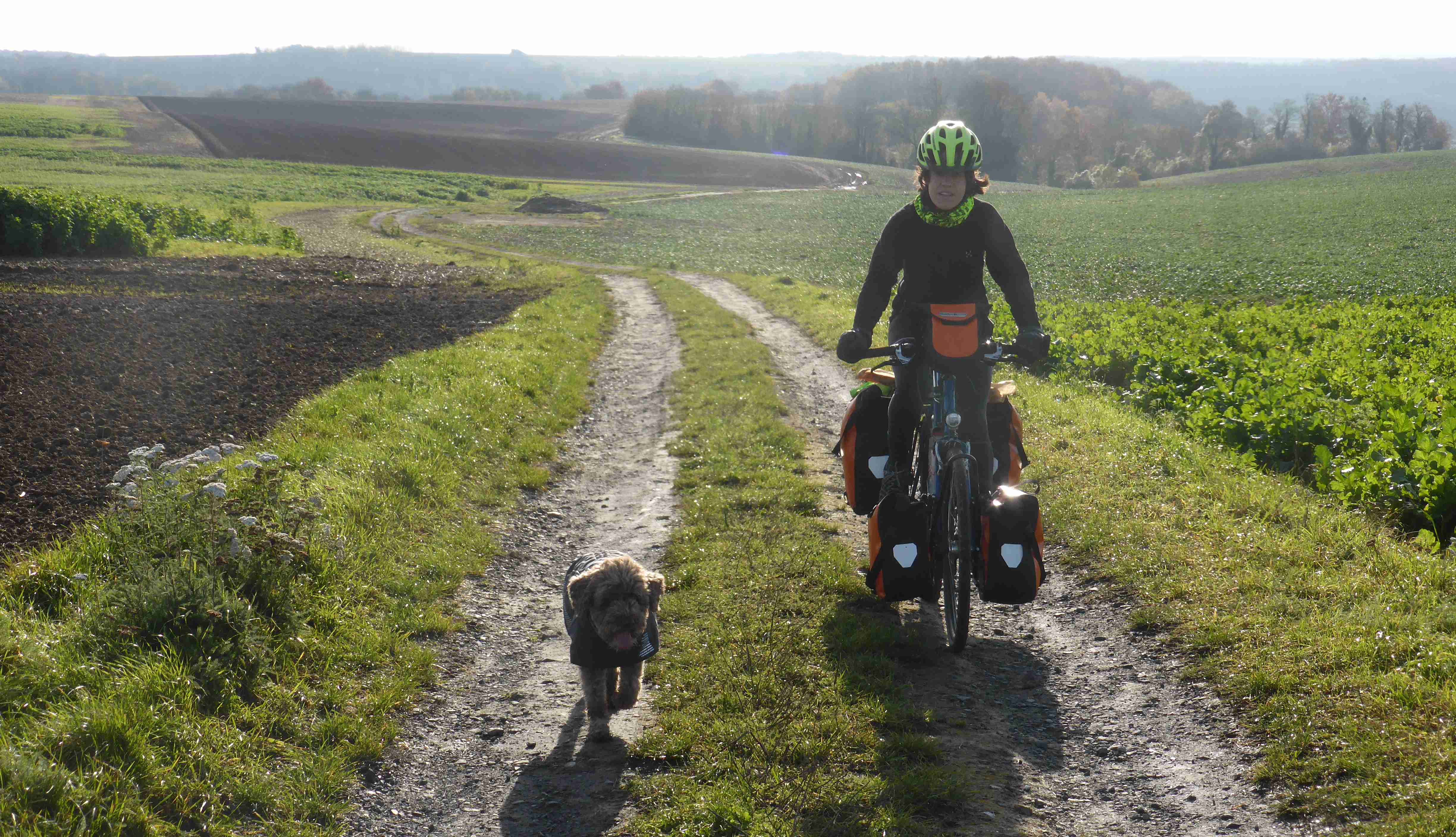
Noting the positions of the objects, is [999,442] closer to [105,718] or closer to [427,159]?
[105,718]

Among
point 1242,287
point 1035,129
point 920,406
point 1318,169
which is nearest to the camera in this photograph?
point 920,406

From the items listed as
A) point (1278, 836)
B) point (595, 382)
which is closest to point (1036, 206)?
point (595, 382)

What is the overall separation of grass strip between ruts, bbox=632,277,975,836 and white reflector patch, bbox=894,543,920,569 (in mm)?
584

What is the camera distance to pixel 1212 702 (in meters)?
4.80

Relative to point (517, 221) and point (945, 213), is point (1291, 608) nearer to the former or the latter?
point (945, 213)

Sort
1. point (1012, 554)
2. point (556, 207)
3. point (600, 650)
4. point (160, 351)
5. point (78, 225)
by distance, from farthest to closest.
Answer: point (556, 207) < point (78, 225) < point (160, 351) < point (1012, 554) < point (600, 650)

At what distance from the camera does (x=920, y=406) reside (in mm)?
5648

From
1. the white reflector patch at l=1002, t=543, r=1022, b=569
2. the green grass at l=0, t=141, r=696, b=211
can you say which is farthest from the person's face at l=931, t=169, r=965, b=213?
the green grass at l=0, t=141, r=696, b=211

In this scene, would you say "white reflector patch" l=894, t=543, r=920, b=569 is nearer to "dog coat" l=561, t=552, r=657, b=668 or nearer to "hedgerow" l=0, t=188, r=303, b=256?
"dog coat" l=561, t=552, r=657, b=668

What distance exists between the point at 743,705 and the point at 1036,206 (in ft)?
231

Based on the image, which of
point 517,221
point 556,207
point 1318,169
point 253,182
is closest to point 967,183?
point 517,221

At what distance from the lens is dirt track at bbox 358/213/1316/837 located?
13.1 feet

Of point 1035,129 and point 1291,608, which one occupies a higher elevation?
point 1035,129

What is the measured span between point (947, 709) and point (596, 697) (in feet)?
6.12
